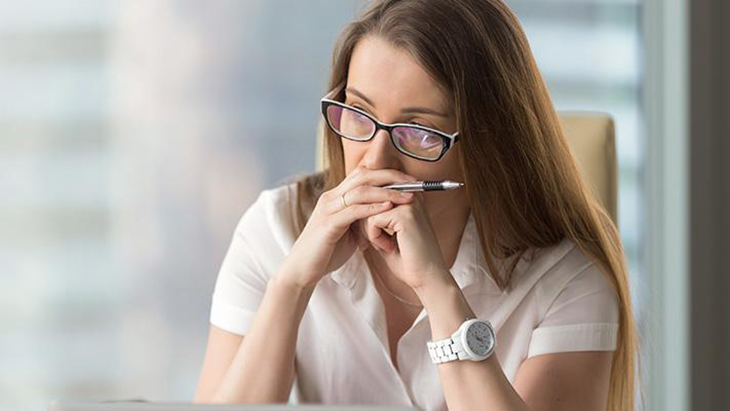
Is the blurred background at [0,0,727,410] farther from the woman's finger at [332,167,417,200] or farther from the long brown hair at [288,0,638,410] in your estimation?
the woman's finger at [332,167,417,200]

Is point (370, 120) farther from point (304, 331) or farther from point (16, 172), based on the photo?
point (16, 172)

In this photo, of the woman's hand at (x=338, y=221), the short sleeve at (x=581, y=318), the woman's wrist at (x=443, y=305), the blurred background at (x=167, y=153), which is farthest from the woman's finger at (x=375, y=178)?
the blurred background at (x=167, y=153)

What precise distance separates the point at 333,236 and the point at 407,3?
0.34 m

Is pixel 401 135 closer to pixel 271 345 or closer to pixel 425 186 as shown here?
pixel 425 186

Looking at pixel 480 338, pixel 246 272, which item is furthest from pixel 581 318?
pixel 246 272

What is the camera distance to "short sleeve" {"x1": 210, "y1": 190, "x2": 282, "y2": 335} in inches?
57.7

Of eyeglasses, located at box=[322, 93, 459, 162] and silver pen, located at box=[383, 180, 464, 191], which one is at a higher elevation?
eyeglasses, located at box=[322, 93, 459, 162]

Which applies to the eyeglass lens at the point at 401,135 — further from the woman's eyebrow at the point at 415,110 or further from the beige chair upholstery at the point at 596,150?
the beige chair upholstery at the point at 596,150

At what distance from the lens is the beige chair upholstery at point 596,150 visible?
1.61 m

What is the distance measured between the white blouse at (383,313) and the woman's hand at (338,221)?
0.29 feet

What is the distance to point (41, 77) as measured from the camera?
262 cm

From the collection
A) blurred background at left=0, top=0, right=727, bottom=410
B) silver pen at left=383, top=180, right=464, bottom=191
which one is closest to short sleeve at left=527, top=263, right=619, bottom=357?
silver pen at left=383, top=180, right=464, bottom=191

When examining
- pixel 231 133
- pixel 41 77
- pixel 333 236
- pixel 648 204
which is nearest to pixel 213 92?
pixel 231 133

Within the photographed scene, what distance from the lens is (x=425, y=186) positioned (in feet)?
4.17
